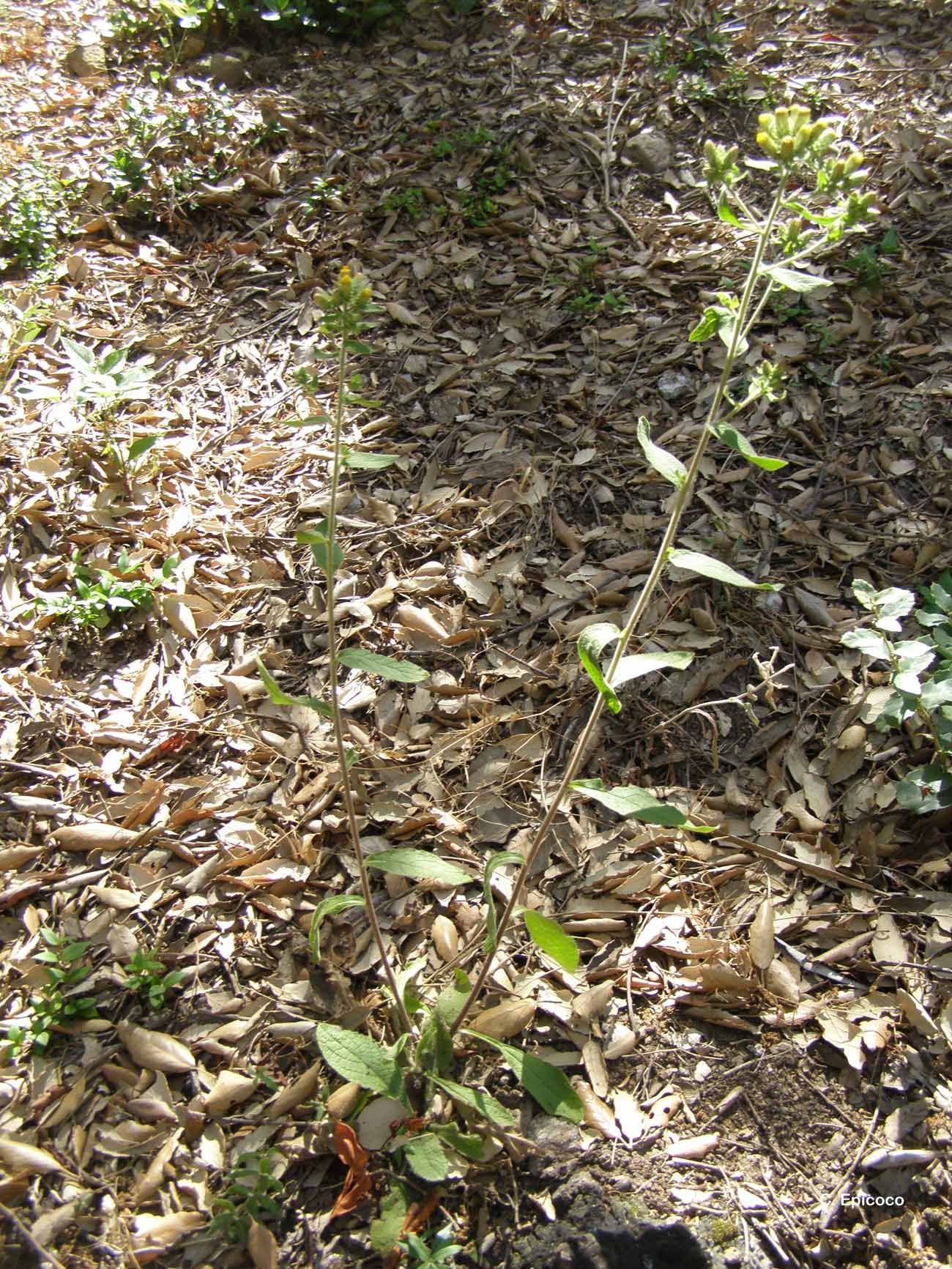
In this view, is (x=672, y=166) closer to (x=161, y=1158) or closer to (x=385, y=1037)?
(x=385, y=1037)

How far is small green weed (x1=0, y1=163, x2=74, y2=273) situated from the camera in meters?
3.79

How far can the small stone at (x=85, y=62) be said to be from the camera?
4.78 metres

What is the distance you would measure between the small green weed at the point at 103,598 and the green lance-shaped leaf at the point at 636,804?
174 centimetres

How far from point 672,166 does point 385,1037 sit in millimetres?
3785

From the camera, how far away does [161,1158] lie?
6.19 feet

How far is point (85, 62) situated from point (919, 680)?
5244 mm

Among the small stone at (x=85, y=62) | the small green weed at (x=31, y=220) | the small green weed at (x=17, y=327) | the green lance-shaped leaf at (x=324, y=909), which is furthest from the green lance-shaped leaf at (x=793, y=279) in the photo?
the small stone at (x=85, y=62)

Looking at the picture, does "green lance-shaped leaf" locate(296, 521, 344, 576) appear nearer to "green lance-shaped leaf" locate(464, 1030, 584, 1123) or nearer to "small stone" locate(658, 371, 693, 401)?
"green lance-shaped leaf" locate(464, 1030, 584, 1123)

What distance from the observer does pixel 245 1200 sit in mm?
1787

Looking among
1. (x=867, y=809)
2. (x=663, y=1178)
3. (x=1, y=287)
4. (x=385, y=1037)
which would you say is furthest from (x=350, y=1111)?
(x=1, y=287)

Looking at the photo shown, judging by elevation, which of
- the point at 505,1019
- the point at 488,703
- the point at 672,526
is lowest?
the point at 505,1019

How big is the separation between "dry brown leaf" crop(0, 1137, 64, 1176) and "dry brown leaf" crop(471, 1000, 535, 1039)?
3.08ft

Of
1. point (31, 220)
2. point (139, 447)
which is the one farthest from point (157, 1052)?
point (31, 220)

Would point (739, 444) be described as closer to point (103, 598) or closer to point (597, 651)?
point (597, 651)
